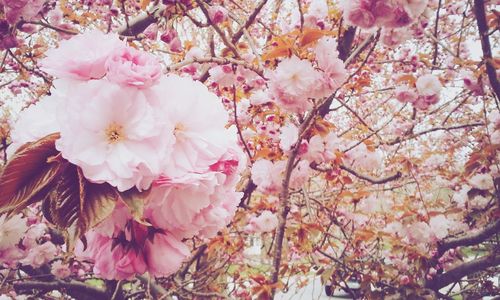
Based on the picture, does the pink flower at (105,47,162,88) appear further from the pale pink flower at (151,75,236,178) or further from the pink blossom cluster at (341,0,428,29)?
the pink blossom cluster at (341,0,428,29)

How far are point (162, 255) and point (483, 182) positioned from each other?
297 cm

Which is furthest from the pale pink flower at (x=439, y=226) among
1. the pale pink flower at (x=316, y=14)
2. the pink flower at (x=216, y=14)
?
the pink flower at (x=216, y=14)

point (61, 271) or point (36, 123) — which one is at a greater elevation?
point (36, 123)

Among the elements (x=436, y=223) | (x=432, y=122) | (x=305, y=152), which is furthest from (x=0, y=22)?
(x=432, y=122)

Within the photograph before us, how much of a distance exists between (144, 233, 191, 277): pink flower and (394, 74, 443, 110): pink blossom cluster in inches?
98.3

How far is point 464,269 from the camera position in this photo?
2803mm

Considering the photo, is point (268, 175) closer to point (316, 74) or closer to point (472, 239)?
point (316, 74)

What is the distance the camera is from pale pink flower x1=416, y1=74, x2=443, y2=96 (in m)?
2.57

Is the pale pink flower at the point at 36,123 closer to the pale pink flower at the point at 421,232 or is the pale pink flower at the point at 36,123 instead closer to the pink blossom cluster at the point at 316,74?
the pink blossom cluster at the point at 316,74

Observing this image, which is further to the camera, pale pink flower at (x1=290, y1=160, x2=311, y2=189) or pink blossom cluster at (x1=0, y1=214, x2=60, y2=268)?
pale pink flower at (x1=290, y1=160, x2=311, y2=189)

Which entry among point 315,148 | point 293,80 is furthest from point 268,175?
point 293,80

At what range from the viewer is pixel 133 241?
567 mm

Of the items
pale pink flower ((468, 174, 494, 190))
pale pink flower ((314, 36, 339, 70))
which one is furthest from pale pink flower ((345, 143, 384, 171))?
pale pink flower ((314, 36, 339, 70))

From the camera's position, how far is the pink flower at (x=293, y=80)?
1.51m
